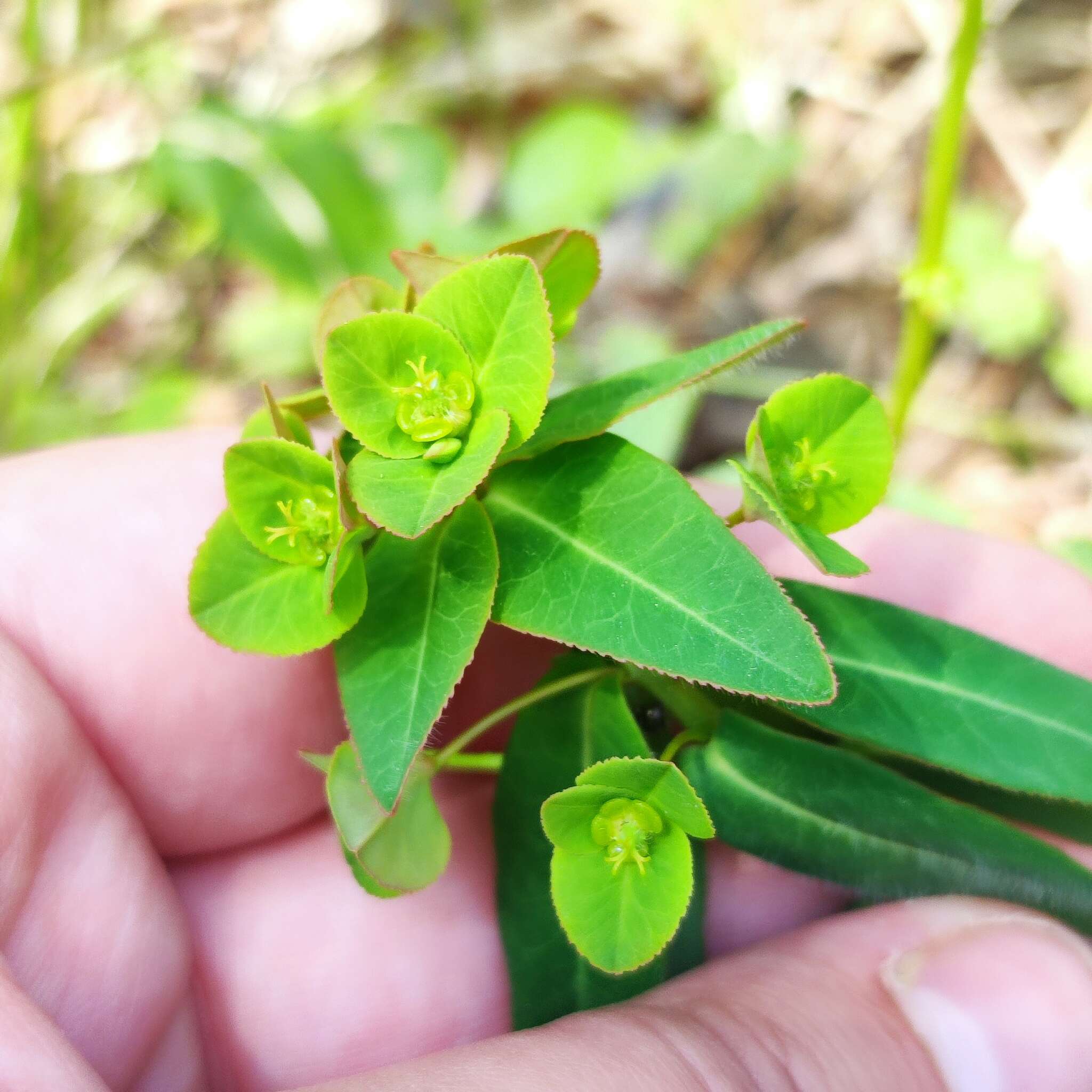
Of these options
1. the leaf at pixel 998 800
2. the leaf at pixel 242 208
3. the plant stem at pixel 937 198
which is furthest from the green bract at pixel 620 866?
the leaf at pixel 242 208

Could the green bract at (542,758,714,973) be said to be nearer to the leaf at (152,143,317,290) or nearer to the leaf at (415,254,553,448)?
the leaf at (415,254,553,448)


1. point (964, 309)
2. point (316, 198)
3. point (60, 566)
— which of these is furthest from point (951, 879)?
point (316, 198)

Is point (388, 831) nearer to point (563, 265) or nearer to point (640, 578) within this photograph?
point (640, 578)

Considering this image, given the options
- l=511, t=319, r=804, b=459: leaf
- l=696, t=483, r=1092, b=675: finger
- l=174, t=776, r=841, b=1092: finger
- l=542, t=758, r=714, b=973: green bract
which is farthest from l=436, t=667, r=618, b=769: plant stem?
l=696, t=483, r=1092, b=675: finger

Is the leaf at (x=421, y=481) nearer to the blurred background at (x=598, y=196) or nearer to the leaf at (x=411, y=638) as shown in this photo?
the leaf at (x=411, y=638)

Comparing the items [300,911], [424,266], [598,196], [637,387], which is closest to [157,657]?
[300,911]

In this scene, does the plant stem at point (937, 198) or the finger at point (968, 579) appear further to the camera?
the finger at point (968, 579)
